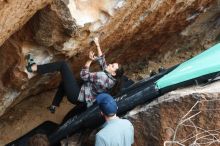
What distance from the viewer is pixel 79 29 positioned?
6613 millimetres

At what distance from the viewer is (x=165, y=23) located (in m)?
8.40

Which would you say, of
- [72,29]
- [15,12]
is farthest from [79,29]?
[15,12]

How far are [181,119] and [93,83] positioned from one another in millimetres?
1318

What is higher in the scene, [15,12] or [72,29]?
[15,12]

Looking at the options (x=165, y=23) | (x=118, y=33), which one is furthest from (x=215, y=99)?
(x=165, y=23)

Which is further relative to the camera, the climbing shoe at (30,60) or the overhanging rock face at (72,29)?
the climbing shoe at (30,60)

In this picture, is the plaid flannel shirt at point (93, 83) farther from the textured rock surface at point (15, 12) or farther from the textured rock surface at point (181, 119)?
the textured rock surface at point (15, 12)

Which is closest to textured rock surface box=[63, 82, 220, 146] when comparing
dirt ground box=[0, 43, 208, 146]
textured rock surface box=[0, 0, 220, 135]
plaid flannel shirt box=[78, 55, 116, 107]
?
plaid flannel shirt box=[78, 55, 116, 107]

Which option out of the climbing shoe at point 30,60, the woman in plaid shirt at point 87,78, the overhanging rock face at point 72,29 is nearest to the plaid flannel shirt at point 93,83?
the woman in plaid shirt at point 87,78

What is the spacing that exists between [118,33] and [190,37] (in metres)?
2.34

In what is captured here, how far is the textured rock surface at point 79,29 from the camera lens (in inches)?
249

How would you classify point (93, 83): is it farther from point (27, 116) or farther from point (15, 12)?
point (27, 116)

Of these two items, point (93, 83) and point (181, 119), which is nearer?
point (181, 119)

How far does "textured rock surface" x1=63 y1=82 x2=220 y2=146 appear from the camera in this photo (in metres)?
5.78
